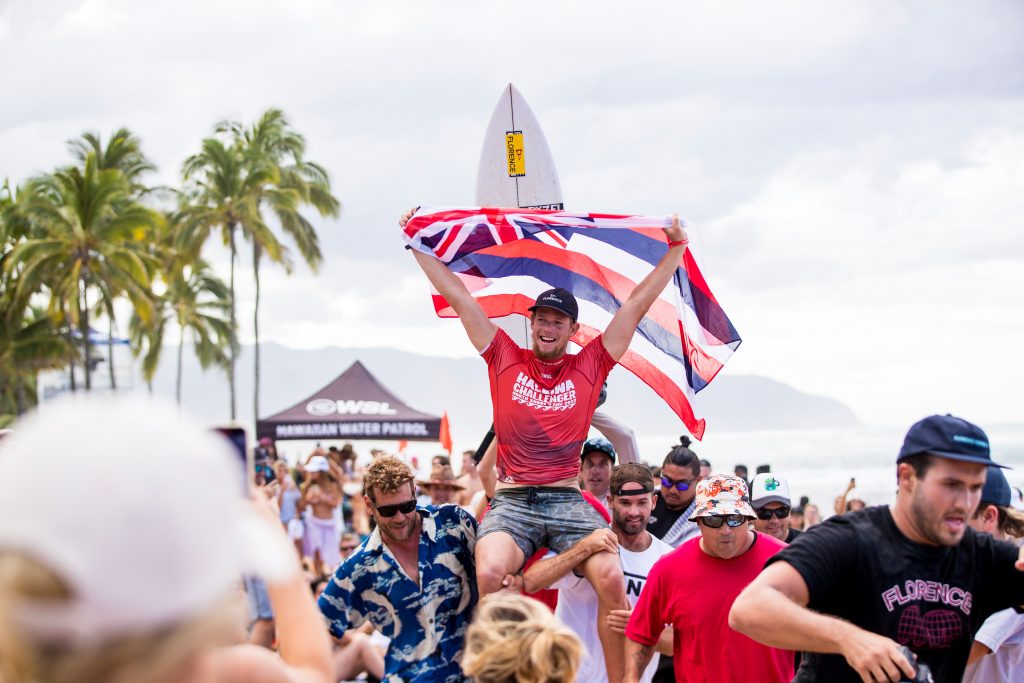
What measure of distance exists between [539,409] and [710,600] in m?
1.44

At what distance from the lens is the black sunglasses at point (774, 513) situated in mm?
6891

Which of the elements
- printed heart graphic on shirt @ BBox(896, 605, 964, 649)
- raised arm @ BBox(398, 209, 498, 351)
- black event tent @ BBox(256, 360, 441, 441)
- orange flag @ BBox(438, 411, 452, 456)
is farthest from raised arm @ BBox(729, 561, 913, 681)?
black event tent @ BBox(256, 360, 441, 441)

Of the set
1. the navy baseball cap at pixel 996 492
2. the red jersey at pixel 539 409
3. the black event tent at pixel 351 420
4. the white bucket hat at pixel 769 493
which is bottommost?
the black event tent at pixel 351 420

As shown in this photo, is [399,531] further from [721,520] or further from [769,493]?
[769,493]

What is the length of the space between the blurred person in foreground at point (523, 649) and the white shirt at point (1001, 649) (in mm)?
3057

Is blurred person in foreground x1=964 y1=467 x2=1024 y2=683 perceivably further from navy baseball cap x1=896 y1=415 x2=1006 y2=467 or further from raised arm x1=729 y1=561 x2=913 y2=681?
raised arm x1=729 y1=561 x2=913 y2=681

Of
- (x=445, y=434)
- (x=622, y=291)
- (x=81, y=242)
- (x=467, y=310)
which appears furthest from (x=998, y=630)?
(x=81, y=242)

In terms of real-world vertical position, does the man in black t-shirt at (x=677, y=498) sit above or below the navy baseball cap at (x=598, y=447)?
below

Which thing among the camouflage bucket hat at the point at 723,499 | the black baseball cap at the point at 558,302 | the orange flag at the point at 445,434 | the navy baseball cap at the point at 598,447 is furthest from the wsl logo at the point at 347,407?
the camouflage bucket hat at the point at 723,499

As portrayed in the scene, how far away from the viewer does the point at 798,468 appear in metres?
74.4

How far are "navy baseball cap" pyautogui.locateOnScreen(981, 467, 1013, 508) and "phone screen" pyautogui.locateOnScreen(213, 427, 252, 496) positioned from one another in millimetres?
4893

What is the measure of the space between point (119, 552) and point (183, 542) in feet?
0.23

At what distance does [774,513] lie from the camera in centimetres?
690

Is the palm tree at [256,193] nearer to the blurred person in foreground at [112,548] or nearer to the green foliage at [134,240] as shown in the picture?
the green foliage at [134,240]
